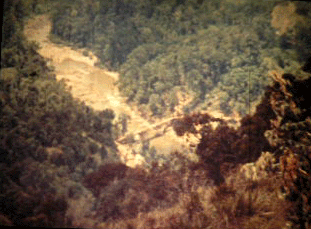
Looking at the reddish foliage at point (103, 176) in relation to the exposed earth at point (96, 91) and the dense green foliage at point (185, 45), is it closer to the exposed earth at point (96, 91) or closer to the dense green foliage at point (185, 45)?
the exposed earth at point (96, 91)

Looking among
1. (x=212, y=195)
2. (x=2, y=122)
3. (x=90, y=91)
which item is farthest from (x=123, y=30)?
(x=212, y=195)

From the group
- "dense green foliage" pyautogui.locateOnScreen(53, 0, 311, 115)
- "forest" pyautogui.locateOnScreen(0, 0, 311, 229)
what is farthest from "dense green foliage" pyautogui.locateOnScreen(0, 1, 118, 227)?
"dense green foliage" pyautogui.locateOnScreen(53, 0, 311, 115)

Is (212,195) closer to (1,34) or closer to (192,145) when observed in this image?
(192,145)

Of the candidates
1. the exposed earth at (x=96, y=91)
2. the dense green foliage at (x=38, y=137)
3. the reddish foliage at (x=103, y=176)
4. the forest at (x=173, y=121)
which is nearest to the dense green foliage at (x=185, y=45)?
the forest at (x=173, y=121)

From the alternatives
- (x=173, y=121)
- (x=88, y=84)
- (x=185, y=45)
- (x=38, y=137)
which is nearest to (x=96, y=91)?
(x=88, y=84)

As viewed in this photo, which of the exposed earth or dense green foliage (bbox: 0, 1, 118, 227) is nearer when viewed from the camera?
dense green foliage (bbox: 0, 1, 118, 227)

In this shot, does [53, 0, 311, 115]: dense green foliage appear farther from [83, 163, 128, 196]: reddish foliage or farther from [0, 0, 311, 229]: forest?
[83, 163, 128, 196]: reddish foliage
